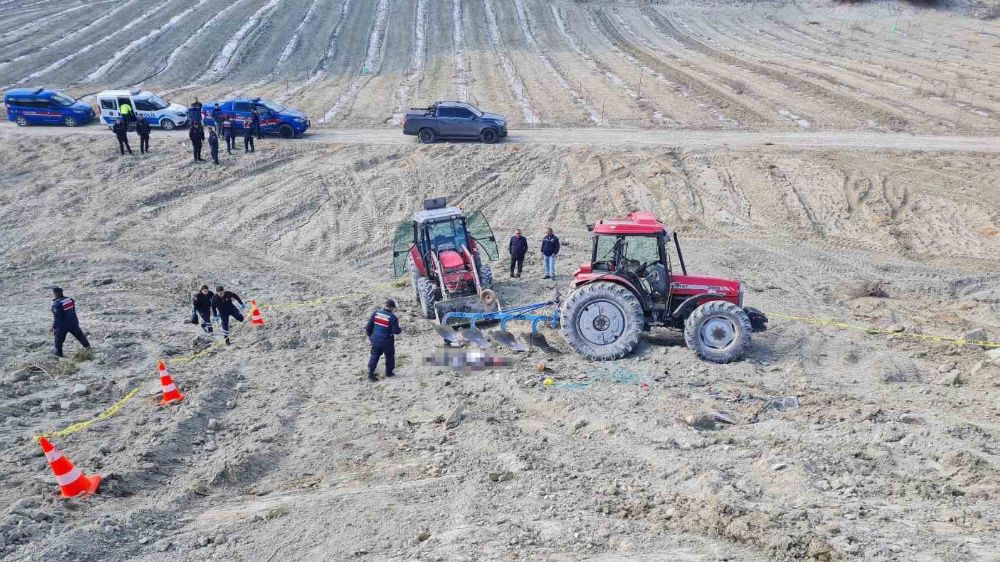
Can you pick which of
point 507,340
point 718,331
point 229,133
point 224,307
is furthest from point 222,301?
point 229,133

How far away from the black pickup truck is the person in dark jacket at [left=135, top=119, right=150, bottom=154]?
832cm

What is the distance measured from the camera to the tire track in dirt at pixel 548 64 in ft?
100

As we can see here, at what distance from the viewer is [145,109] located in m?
27.9

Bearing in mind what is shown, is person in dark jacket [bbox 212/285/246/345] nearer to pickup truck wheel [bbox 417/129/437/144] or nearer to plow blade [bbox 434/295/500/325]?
plow blade [bbox 434/295/500/325]

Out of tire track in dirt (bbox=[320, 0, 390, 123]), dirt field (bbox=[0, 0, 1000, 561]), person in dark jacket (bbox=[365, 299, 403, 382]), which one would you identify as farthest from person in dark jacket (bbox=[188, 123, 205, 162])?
person in dark jacket (bbox=[365, 299, 403, 382])

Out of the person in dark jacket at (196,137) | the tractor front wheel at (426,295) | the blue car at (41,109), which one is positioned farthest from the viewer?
the blue car at (41,109)

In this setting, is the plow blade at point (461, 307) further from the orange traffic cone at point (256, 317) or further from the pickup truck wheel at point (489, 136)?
the pickup truck wheel at point (489, 136)

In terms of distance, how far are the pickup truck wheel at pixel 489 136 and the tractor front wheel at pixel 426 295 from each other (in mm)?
12744

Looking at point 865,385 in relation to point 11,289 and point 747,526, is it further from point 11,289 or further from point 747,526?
point 11,289

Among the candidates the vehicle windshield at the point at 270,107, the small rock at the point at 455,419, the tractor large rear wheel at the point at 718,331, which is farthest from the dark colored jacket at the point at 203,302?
the vehicle windshield at the point at 270,107

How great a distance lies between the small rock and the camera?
9.96 meters

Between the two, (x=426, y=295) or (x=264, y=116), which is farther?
(x=264, y=116)

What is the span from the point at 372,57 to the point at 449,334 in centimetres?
3018

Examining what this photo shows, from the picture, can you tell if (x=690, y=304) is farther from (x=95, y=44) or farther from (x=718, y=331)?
(x=95, y=44)
